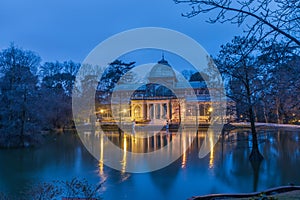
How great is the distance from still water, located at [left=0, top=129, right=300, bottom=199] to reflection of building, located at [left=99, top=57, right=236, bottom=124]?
1643 cm

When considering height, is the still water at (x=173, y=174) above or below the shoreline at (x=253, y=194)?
below

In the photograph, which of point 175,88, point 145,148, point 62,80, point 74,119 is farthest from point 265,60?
point 62,80

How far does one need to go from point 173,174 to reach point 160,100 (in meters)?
22.2

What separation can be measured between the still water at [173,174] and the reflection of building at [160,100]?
1643 centimetres

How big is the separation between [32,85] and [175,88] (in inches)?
700

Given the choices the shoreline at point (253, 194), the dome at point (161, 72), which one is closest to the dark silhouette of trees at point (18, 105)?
the shoreline at point (253, 194)

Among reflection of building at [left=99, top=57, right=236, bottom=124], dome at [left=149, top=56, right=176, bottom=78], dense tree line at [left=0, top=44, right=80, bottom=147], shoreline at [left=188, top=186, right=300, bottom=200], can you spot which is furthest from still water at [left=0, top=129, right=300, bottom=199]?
dome at [left=149, top=56, right=176, bottom=78]

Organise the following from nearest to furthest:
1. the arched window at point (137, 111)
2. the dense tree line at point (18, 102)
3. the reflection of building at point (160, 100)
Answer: the dense tree line at point (18, 102)
the reflection of building at point (160, 100)
the arched window at point (137, 111)

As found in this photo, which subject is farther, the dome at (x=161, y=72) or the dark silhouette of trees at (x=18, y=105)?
the dome at (x=161, y=72)

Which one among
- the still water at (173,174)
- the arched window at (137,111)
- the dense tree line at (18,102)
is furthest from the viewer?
the arched window at (137,111)

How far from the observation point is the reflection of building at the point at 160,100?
28422 mm

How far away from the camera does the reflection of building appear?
28422 mm

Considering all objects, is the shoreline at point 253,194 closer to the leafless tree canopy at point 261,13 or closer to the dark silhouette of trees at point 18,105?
the leafless tree canopy at point 261,13

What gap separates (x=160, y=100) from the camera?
98.7 ft
